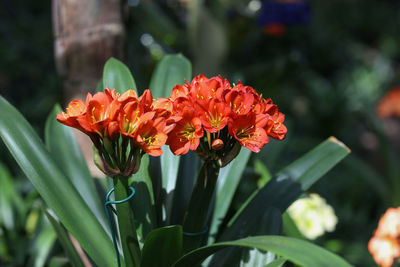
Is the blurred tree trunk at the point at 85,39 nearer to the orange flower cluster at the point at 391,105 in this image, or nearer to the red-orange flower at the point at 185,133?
the red-orange flower at the point at 185,133

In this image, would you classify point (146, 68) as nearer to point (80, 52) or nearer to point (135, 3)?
point (135, 3)

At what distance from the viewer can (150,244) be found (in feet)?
2.26

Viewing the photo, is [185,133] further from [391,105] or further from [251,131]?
[391,105]

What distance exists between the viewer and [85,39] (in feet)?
3.72

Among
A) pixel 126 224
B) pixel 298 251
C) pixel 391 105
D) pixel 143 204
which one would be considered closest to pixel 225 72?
pixel 391 105

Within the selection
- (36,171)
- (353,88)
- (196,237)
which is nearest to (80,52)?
Result: (36,171)

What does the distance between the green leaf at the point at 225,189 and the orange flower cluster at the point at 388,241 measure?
1.41 ft

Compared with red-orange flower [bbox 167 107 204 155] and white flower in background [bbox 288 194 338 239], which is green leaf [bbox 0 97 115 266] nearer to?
red-orange flower [bbox 167 107 204 155]

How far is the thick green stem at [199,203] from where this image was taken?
2.38 ft

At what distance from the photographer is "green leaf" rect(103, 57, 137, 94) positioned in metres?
0.88

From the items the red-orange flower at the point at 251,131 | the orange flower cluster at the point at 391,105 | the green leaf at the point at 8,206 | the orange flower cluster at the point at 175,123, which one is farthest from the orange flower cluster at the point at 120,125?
the orange flower cluster at the point at 391,105

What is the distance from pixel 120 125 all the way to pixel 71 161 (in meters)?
0.40

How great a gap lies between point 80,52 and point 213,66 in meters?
1.62

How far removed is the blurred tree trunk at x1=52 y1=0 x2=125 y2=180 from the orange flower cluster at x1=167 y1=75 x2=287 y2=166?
1.72 feet
